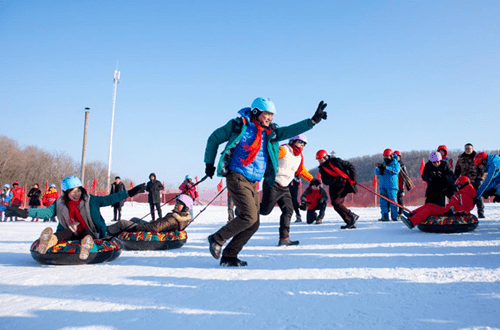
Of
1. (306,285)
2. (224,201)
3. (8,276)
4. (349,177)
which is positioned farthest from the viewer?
(224,201)

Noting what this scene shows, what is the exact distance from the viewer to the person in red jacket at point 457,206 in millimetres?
6848

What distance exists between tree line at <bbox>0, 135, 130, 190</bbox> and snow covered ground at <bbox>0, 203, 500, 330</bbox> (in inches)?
1707

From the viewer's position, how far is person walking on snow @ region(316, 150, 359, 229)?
8.36 metres

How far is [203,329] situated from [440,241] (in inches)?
193

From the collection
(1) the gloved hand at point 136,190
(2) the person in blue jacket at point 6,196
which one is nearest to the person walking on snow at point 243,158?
(1) the gloved hand at point 136,190

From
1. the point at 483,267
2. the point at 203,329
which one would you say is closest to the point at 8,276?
the point at 203,329

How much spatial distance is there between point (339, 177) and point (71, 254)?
580 cm

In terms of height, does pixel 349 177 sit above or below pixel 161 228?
above

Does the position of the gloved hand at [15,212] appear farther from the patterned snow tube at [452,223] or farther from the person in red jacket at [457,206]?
the patterned snow tube at [452,223]

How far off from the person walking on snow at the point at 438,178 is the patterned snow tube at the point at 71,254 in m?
6.56

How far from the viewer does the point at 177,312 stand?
2.56 metres

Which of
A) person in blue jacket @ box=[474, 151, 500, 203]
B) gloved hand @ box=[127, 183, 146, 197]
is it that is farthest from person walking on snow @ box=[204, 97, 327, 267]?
person in blue jacket @ box=[474, 151, 500, 203]

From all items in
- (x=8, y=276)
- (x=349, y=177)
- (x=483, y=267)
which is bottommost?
(x=8, y=276)

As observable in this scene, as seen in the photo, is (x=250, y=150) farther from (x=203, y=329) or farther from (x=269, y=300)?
(x=203, y=329)
